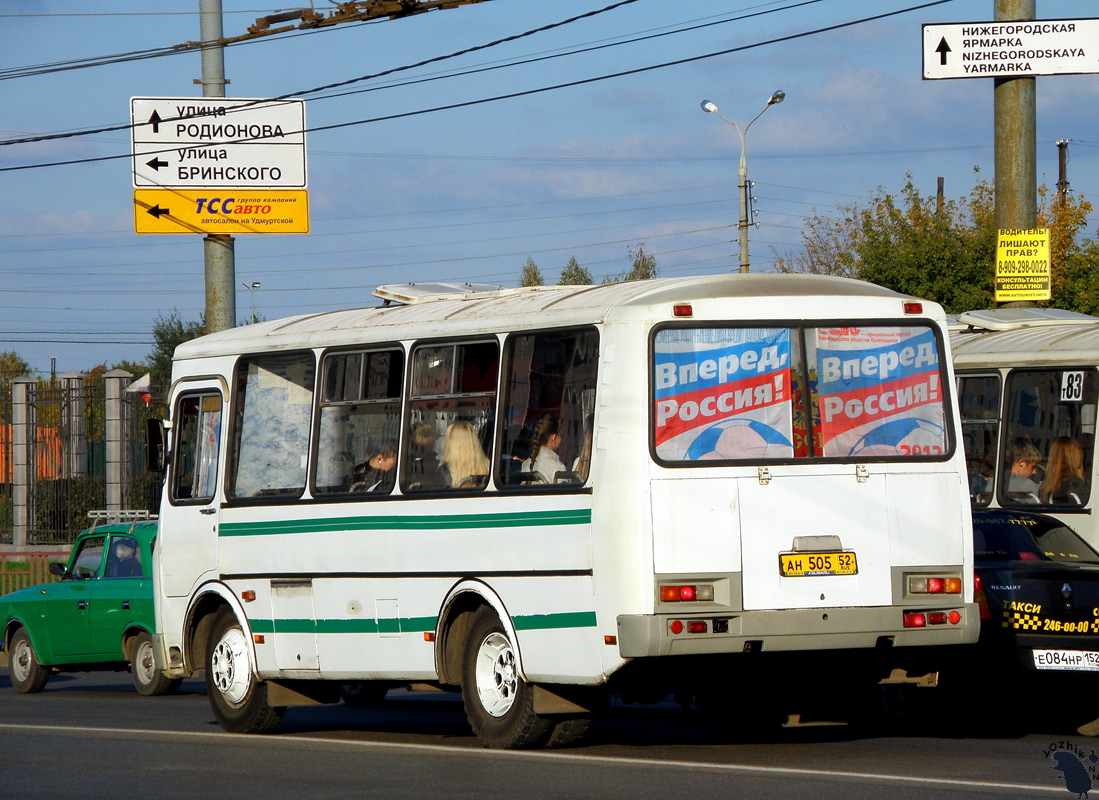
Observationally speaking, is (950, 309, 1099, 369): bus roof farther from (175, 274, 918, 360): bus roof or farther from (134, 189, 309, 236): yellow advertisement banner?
(134, 189, 309, 236): yellow advertisement banner

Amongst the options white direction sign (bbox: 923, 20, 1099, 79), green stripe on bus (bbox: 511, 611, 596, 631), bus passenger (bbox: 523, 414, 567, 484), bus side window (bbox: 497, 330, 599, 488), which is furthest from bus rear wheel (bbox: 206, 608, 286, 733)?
white direction sign (bbox: 923, 20, 1099, 79)

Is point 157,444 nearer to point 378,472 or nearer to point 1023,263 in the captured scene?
point 378,472

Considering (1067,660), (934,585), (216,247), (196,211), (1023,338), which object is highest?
(196,211)

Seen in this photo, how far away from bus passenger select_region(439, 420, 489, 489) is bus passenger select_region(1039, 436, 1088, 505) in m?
Answer: 6.23

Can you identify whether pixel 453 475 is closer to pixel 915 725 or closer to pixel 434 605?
pixel 434 605

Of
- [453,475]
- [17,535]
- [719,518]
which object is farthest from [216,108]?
[719,518]

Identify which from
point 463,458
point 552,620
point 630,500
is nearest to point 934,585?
point 630,500

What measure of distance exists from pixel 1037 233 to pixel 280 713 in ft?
32.0

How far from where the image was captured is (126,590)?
18016 mm

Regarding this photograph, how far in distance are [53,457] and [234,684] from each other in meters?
18.6

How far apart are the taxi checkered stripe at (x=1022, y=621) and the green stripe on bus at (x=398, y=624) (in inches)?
117

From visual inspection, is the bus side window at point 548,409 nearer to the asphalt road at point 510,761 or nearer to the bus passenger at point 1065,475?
the asphalt road at point 510,761

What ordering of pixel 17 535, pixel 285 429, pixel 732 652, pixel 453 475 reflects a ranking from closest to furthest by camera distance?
pixel 732 652, pixel 453 475, pixel 285 429, pixel 17 535

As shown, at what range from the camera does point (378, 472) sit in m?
11.9
